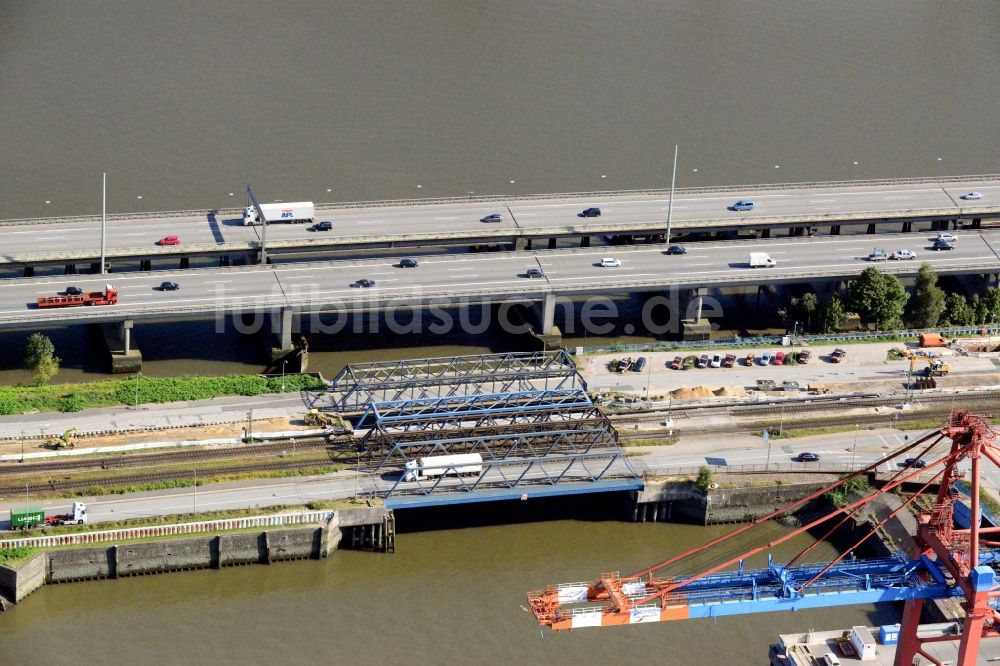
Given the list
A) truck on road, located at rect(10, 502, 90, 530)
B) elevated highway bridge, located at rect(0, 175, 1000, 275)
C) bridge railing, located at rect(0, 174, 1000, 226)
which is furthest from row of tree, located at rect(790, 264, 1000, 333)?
truck on road, located at rect(10, 502, 90, 530)

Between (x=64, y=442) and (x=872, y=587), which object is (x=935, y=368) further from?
(x=64, y=442)

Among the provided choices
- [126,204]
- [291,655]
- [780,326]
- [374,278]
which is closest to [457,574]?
[291,655]

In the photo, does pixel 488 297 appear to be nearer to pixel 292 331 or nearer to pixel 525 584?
pixel 292 331

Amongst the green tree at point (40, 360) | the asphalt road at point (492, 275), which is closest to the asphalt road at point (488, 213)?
the asphalt road at point (492, 275)

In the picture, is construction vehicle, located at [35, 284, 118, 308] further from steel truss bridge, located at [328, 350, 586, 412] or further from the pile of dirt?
the pile of dirt

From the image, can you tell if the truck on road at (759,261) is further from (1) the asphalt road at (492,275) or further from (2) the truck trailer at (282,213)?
(2) the truck trailer at (282,213)

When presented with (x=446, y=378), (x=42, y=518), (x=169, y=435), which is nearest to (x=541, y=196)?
(x=446, y=378)
